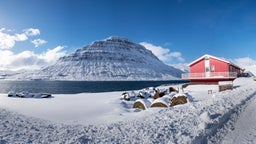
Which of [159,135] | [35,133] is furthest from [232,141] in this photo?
[35,133]

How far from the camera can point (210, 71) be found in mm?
46062

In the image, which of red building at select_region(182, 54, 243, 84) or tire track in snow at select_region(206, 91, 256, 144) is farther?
red building at select_region(182, 54, 243, 84)

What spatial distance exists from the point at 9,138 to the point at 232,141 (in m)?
9.21

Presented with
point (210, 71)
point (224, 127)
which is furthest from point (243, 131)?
point (210, 71)

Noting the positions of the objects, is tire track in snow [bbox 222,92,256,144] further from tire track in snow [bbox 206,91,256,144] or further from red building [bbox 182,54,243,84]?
red building [bbox 182,54,243,84]

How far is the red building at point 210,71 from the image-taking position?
1720 inches

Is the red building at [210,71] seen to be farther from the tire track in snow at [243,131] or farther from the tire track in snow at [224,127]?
the tire track in snow at [243,131]

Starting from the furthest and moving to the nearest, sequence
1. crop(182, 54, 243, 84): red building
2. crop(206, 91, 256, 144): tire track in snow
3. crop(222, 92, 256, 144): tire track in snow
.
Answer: crop(182, 54, 243, 84): red building → crop(206, 91, 256, 144): tire track in snow → crop(222, 92, 256, 144): tire track in snow

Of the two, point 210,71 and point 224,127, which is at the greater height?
point 210,71

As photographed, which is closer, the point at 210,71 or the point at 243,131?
the point at 243,131

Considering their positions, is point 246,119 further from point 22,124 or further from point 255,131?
point 22,124

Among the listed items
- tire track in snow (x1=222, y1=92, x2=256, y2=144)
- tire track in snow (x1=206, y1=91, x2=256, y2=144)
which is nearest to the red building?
tire track in snow (x1=206, y1=91, x2=256, y2=144)

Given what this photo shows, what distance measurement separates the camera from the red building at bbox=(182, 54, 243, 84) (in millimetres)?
43688

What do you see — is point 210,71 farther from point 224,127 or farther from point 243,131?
point 243,131
